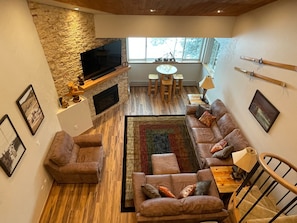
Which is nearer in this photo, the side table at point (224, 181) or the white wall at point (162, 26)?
the side table at point (224, 181)

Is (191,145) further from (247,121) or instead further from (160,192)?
(160,192)

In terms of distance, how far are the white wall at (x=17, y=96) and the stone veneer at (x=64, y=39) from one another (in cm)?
22

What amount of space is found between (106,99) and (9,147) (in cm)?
340

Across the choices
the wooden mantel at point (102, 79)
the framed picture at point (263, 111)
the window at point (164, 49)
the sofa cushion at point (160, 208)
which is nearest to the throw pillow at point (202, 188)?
the sofa cushion at point (160, 208)

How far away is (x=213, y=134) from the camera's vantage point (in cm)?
467

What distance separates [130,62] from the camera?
7004 millimetres

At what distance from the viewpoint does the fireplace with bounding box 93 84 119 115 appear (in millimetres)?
5520

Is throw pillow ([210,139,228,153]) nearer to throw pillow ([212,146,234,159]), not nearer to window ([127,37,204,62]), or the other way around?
throw pillow ([212,146,234,159])

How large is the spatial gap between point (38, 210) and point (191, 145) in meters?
3.53

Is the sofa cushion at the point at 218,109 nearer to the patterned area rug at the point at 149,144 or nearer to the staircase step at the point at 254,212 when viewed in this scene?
the patterned area rug at the point at 149,144

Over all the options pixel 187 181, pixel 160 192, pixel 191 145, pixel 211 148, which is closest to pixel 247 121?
pixel 211 148

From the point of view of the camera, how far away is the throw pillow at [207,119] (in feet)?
16.0

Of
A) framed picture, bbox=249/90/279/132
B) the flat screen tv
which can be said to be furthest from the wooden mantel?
framed picture, bbox=249/90/279/132

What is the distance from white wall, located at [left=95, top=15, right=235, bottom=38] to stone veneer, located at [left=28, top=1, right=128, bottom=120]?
1.23 ft
